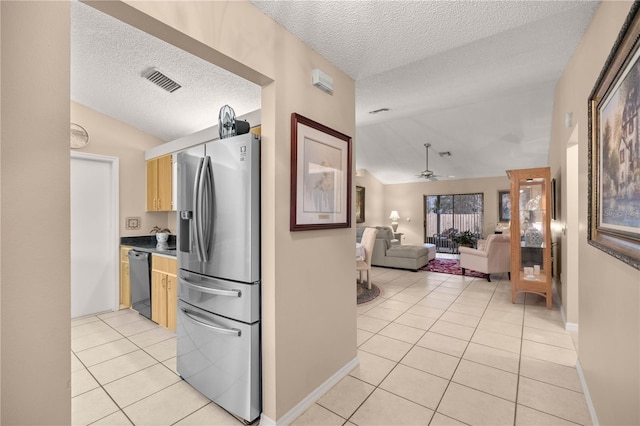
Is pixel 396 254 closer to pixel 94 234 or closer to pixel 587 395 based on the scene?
pixel 587 395

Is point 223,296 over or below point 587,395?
Answer: over

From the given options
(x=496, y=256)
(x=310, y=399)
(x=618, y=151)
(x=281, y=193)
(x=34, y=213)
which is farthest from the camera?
(x=496, y=256)

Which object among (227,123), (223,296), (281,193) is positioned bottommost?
(223,296)

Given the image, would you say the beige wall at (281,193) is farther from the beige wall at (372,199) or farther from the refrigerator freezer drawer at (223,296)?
the beige wall at (372,199)

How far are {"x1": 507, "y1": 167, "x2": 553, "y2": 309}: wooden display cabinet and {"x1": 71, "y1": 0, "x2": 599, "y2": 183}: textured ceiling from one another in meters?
1.19

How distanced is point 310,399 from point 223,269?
109 centimetres

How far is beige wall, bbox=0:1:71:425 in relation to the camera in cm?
92

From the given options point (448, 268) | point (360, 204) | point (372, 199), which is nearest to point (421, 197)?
point (372, 199)

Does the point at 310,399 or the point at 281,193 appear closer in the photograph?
the point at 281,193

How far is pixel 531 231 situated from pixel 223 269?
4184mm

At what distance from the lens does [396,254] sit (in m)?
6.75

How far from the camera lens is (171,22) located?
51.8 inches

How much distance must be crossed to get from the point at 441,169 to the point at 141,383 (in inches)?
308

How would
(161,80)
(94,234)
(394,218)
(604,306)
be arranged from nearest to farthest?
(604,306)
(161,80)
(94,234)
(394,218)
